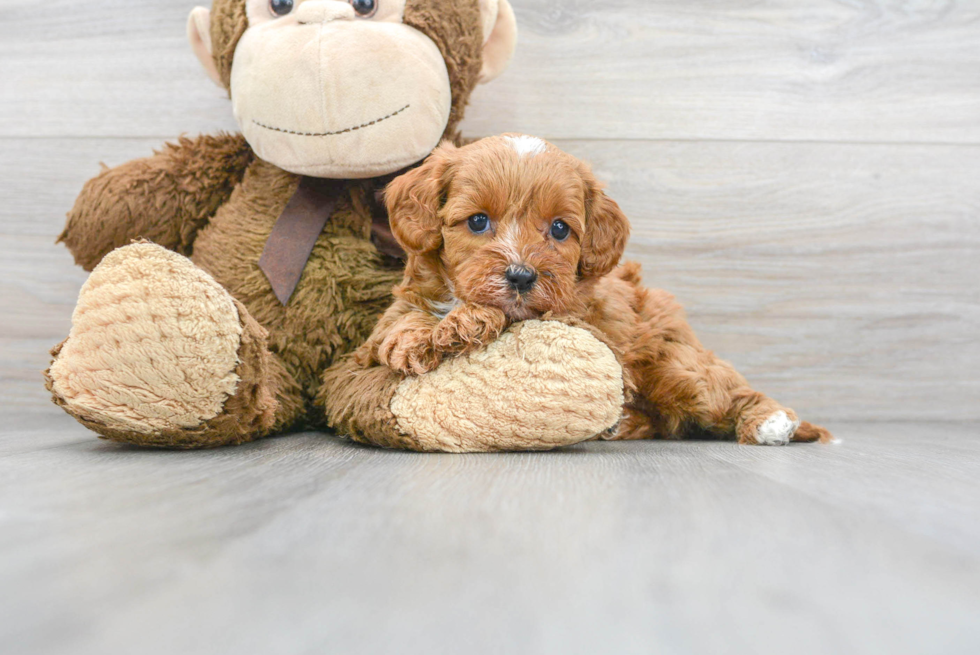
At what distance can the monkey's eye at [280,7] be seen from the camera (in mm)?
1423

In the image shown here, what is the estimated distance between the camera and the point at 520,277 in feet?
3.75

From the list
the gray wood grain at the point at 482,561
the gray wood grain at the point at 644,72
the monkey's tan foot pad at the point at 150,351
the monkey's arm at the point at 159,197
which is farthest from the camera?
the gray wood grain at the point at 644,72

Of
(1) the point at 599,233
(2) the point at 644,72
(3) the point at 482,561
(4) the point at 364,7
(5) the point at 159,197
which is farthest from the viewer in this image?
(2) the point at 644,72

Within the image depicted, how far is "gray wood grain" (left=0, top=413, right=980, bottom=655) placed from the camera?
1.73ft

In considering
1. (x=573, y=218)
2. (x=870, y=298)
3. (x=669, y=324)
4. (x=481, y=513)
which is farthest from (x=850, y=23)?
(x=481, y=513)

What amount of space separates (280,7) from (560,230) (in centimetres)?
71

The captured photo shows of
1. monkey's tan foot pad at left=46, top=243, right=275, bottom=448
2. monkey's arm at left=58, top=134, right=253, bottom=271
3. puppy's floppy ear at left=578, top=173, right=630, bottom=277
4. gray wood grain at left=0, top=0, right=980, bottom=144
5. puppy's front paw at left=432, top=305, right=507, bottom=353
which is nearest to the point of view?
monkey's tan foot pad at left=46, top=243, right=275, bottom=448

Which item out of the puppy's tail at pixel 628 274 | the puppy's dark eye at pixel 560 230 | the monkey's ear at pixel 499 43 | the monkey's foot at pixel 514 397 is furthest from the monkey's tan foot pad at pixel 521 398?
the monkey's ear at pixel 499 43

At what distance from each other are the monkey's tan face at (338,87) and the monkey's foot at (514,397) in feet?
1.56

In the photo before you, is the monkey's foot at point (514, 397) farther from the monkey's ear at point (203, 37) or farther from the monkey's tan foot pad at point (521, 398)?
the monkey's ear at point (203, 37)

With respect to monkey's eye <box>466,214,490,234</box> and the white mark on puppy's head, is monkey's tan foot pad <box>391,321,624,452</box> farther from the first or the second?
the white mark on puppy's head

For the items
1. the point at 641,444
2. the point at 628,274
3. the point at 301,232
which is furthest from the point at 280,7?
the point at 641,444

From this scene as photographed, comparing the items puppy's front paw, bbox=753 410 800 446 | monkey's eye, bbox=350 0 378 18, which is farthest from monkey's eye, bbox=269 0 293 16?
puppy's front paw, bbox=753 410 800 446

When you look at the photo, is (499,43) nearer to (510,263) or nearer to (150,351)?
(510,263)
